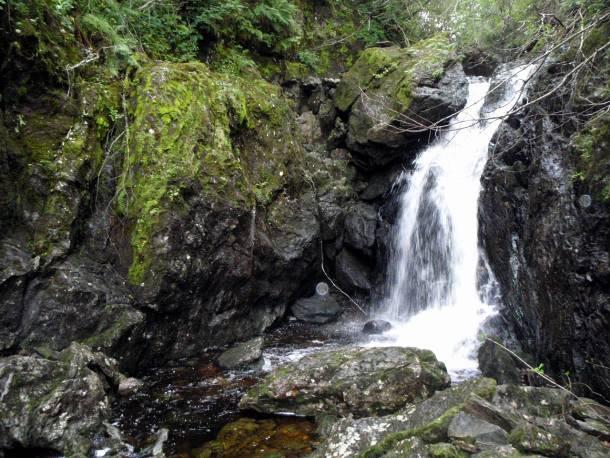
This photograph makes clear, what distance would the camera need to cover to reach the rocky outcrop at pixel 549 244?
459 centimetres

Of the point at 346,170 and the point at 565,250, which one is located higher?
the point at 346,170

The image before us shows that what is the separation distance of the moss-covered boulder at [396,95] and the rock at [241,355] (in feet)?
16.2

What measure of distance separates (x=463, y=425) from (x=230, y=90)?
21.0 ft

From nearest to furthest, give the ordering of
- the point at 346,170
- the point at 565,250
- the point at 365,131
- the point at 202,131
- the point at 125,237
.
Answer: the point at 565,250
the point at 125,237
the point at 202,131
the point at 365,131
the point at 346,170

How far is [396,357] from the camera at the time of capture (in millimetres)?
5258

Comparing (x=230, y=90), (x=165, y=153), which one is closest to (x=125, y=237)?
(x=165, y=153)

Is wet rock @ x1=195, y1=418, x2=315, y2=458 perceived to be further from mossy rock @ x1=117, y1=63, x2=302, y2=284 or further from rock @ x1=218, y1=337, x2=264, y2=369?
mossy rock @ x1=117, y1=63, x2=302, y2=284

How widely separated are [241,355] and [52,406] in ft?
9.19

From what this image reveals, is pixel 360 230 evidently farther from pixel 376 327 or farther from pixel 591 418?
pixel 591 418

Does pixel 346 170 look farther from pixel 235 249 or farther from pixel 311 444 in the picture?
pixel 311 444

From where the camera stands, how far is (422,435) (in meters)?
3.50

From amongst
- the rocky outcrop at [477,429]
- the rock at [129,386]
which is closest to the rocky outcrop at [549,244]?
the rocky outcrop at [477,429]

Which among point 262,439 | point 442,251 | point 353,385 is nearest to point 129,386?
point 262,439

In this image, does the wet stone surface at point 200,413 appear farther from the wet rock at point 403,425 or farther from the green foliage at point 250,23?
the green foliage at point 250,23
